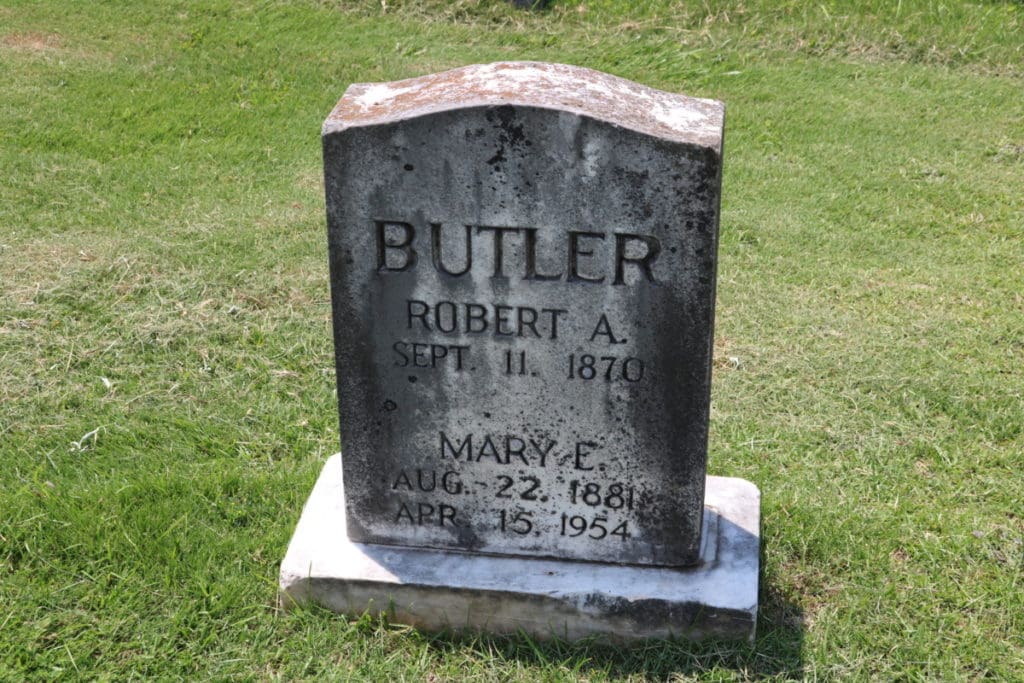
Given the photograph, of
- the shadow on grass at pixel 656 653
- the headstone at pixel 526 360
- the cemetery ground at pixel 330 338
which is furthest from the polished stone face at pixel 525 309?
the cemetery ground at pixel 330 338

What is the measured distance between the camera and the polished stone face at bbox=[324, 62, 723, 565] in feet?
10.4

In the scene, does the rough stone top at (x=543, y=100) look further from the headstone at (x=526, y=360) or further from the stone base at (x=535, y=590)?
the stone base at (x=535, y=590)

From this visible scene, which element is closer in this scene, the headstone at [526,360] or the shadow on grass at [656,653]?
the headstone at [526,360]

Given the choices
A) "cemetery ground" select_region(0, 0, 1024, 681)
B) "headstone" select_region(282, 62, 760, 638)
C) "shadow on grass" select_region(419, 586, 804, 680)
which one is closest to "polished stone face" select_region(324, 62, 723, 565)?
"headstone" select_region(282, 62, 760, 638)

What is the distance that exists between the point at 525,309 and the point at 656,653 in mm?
1054

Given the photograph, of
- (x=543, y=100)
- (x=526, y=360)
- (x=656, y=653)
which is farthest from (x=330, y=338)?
(x=543, y=100)

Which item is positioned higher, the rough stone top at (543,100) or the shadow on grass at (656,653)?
the rough stone top at (543,100)

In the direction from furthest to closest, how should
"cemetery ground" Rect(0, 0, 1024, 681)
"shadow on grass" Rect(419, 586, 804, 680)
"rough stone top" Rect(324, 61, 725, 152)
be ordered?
"cemetery ground" Rect(0, 0, 1024, 681), "shadow on grass" Rect(419, 586, 804, 680), "rough stone top" Rect(324, 61, 725, 152)

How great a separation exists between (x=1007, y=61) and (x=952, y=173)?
223 cm

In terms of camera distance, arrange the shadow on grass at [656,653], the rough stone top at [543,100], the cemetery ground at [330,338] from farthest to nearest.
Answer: the cemetery ground at [330,338] → the shadow on grass at [656,653] → the rough stone top at [543,100]

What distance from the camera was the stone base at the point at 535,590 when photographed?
3555 millimetres

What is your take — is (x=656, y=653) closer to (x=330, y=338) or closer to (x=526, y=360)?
(x=526, y=360)

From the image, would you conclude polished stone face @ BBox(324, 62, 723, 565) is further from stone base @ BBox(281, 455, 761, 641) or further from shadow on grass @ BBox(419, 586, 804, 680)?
shadow on grass @ BBox(419, 586, 804, 680)

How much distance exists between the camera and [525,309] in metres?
Answer: 3.38
